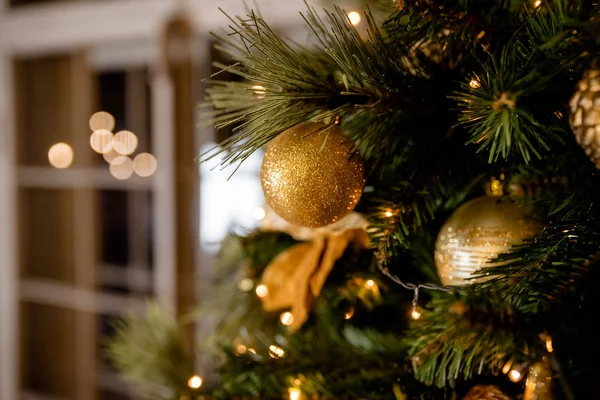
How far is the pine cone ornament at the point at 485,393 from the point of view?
1.15ft

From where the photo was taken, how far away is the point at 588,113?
0.90 feet

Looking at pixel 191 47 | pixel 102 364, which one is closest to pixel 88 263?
pixel 102 364

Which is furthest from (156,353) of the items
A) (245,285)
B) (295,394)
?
(295,394)

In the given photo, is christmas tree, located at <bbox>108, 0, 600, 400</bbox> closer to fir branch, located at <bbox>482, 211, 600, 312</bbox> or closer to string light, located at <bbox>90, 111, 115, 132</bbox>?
fir branch, located at <bbox>482, 211, 600, 312</bbox>

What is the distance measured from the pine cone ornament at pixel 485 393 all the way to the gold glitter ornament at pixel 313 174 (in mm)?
147

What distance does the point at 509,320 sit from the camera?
243 mm

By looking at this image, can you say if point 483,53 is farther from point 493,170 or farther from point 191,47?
point 191,47

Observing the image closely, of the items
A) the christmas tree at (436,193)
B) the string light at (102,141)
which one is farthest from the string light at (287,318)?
the string light at (102,141)

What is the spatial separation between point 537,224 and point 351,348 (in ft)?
0.66

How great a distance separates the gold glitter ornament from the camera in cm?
37

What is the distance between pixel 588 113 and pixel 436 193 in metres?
0.14

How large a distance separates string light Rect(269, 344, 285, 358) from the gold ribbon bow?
0.02 meters

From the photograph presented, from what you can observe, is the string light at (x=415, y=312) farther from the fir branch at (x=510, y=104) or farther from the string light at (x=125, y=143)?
the string light at (x=125, y=143)

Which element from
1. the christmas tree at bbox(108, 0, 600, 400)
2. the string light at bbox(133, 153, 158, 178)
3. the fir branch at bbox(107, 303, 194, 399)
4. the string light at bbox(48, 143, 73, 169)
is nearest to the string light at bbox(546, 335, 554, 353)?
the christmas tree at bbox(108, 0, 600, 400)
